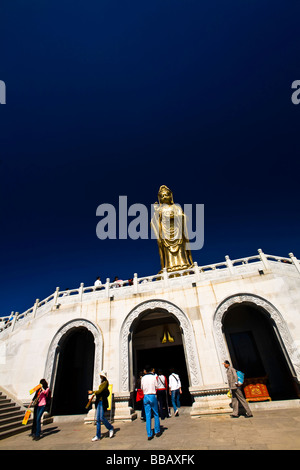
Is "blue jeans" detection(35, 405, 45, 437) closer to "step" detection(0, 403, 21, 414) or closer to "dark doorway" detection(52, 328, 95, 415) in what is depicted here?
"step" detection(0, 403, 21, 414)

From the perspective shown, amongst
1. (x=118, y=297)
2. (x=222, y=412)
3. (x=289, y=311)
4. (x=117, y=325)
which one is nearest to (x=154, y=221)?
(x=118, y=297)

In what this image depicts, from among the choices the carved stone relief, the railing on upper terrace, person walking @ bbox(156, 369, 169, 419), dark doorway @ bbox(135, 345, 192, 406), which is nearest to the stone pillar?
the railing on upper terrace

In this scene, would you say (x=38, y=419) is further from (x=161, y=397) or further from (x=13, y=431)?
(x=161, y=397)

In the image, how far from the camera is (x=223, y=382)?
28.7ft

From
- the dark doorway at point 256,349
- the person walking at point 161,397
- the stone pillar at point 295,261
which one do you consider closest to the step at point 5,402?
the person walking at point 161,397

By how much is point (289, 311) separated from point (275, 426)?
544cm

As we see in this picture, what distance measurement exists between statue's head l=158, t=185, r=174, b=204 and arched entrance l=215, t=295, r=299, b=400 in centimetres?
1070

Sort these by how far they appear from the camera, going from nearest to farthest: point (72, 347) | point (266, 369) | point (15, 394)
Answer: point (15, 394) → point (266, 369) → point (72, 347)

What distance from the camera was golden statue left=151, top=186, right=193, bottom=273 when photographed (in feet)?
54.7

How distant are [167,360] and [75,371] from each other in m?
5.75

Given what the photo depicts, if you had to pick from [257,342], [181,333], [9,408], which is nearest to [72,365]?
[9,408]

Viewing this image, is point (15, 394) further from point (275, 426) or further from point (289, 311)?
point (289, 311)

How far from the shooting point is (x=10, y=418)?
26.8 ft

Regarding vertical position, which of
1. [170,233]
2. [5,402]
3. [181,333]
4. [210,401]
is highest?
[170,233]
